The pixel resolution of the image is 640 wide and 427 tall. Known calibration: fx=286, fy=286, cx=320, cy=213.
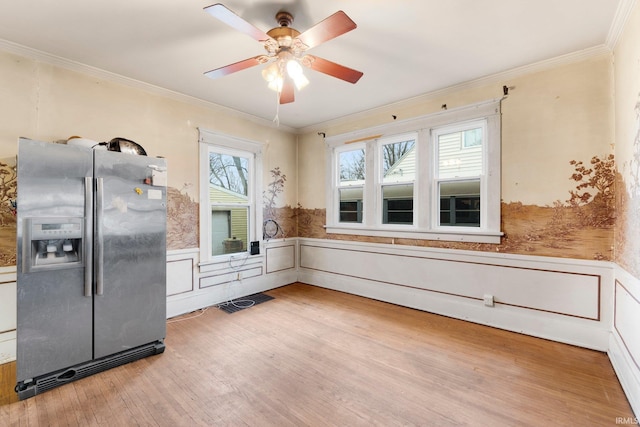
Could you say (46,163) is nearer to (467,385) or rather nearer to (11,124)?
→ (11,124)

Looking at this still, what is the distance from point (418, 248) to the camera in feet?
12.4

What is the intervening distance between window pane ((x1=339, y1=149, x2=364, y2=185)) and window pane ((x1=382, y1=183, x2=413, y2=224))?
1.64 ft

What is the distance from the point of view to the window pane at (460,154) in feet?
11.2

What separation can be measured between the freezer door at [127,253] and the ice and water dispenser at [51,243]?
14cm

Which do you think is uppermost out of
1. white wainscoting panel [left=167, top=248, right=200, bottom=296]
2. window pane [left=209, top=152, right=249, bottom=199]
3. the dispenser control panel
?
window pane [left=209, top=152, right=249, bottom=199]

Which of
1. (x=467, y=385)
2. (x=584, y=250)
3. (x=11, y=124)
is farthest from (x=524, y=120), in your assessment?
(x=11, y=124)

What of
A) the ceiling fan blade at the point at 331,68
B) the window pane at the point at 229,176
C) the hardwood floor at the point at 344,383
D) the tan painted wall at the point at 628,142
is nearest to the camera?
the hardwood floor at the point at 344,383

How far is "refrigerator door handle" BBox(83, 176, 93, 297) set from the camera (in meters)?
2.29

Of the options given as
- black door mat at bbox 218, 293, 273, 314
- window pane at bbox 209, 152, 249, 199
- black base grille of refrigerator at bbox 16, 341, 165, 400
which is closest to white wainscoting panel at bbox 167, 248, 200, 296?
black door mat at bbox 218, 293, 273, 314

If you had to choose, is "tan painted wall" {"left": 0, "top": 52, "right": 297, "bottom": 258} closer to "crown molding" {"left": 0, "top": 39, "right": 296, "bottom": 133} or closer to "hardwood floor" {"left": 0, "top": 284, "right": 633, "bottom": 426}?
"crown molding" {"left": 0, "top": 39, "right": 296, "bottom": 133}

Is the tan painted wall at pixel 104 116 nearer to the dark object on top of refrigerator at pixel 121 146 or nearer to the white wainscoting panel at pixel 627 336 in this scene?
the dark object on top of refrigerator at pixel 121 146

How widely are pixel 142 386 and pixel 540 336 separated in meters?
3.67

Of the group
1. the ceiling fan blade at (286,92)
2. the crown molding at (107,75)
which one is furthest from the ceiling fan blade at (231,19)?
the crown molding at (107,75)

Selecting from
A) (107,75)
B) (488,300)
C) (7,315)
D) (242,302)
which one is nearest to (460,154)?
(488,300)
